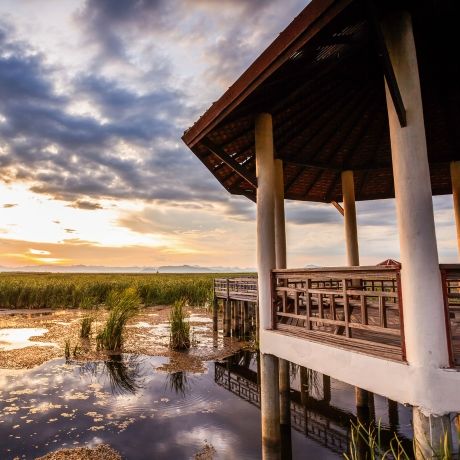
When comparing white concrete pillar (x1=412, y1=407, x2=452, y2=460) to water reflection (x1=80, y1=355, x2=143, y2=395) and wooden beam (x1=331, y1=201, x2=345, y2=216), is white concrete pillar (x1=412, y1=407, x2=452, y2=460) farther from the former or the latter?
water reflection (x1=80, y1=355, x2=143, y2=395)

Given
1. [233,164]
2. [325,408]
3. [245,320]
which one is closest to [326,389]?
[325,408]

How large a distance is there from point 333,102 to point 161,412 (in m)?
7.60

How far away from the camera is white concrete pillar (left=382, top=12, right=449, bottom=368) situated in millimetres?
2936

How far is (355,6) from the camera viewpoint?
10.3ft

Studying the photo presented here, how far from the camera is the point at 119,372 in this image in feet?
35.0

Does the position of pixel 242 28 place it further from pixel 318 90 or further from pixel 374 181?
pixel 374 181

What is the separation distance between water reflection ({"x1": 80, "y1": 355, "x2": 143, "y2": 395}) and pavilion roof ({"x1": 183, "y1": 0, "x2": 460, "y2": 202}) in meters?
6.14

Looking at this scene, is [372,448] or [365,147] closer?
[372,448]

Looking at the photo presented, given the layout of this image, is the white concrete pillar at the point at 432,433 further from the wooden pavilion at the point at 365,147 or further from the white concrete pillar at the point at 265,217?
the white concrete pillar at the point at 265,217

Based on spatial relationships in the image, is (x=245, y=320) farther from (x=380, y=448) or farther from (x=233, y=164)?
(x=380, y=448)

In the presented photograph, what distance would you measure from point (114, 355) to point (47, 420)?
16.2 feet

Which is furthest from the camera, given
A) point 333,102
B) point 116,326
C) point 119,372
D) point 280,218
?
point 116,326

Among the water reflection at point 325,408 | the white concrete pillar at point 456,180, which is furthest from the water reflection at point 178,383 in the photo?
→ the white concrete pillar at point 456,180

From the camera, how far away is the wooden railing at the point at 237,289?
13422 millimetres
